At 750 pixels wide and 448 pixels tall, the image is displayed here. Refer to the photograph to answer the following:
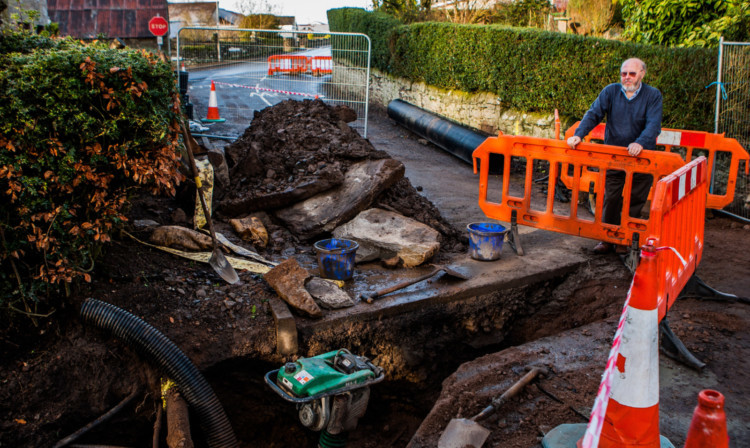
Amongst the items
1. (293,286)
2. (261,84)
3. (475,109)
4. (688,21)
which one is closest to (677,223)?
(293,286)

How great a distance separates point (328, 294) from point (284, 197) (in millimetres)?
2052

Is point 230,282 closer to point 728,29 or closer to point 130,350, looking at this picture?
point 130,350

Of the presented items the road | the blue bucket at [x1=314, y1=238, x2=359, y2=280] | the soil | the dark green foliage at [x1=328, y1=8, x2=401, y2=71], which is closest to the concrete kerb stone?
the soil

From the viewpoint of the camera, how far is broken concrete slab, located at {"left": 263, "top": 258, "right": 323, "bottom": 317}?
15.3ft

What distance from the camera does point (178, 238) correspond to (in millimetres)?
5422

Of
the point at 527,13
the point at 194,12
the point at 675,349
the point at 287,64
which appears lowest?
→ the point at 675,349

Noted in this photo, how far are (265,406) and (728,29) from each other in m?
8.37

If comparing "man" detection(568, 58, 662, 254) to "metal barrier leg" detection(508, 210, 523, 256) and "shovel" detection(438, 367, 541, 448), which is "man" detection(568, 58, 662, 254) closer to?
"metal barrier leg" detection(508, 210, 523, 256)

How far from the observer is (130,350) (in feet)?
13.7

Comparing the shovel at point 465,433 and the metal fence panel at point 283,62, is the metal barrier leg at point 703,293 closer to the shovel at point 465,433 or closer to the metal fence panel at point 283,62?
the shovel at point 465,433

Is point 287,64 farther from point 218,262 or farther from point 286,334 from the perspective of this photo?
point 286,334

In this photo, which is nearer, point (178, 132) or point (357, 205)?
point (178, 132)

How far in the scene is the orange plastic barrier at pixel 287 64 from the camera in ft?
35.3

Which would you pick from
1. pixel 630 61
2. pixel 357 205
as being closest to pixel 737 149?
pixel 630 61
